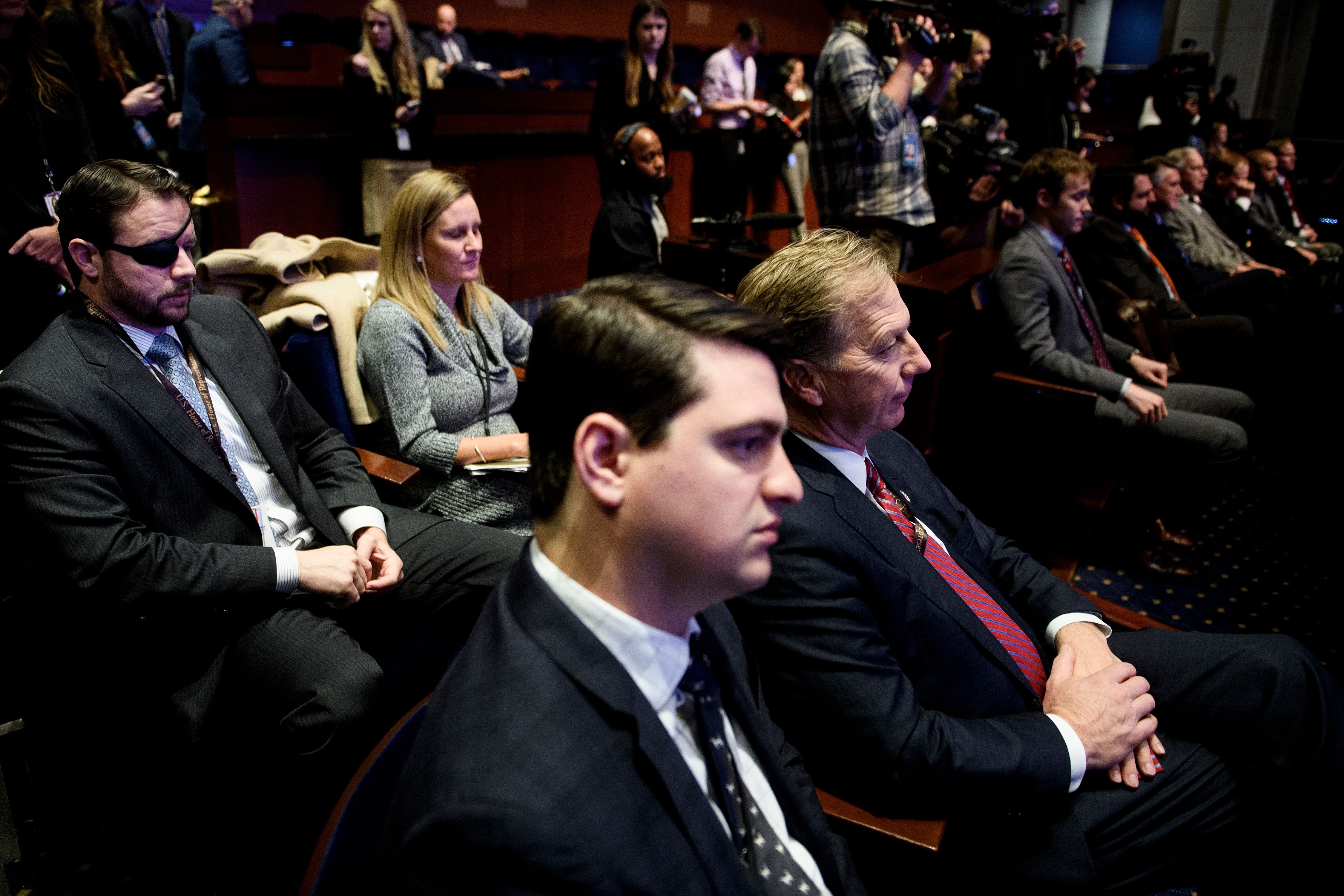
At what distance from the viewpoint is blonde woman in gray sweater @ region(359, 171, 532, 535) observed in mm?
2100

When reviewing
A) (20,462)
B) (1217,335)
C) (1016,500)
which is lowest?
(1016,500)

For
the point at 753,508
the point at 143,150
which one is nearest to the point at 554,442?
the point at 753,508

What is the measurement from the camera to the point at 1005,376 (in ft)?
9.27

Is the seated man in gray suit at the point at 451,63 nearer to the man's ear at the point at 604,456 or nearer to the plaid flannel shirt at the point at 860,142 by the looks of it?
the plaid flannel shirt at the point at 860,142

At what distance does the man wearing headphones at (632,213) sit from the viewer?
11.1 ft

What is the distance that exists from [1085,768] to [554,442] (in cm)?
97

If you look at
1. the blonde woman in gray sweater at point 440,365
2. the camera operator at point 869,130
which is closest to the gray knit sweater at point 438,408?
the blonde woman in gray sweater at point 440,365

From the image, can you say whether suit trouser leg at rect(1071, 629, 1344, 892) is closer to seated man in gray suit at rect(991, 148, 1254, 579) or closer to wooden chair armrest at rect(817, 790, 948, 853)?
wooden chair armrest at rect(817, 790, 948, 853)

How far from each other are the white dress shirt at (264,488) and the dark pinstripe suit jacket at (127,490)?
0.02 meters

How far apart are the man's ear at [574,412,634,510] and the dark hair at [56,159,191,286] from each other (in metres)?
1.27

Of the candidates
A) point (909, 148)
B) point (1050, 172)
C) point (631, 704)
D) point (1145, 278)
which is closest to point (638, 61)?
point (909, 148)

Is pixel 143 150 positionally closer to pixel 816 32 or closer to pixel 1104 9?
pixel 816 32

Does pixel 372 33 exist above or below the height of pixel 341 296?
above

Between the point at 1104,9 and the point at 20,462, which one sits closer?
the point at 20,462
